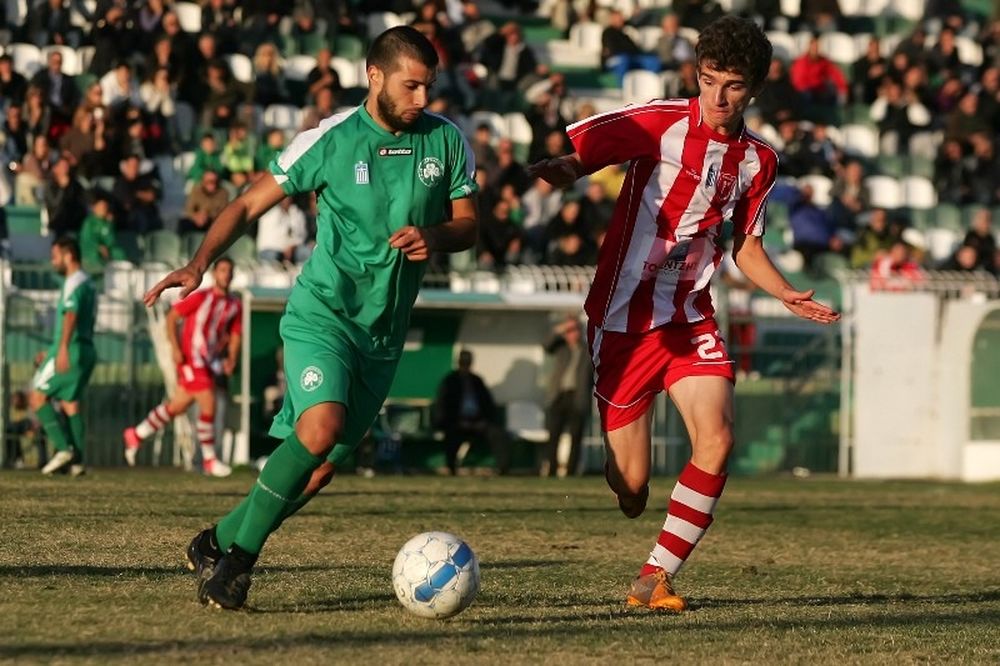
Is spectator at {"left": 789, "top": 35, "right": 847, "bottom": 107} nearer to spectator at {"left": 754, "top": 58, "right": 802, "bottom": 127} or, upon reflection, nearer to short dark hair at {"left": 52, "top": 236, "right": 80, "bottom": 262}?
spectator at {"left": 754, "top": 58, "right": 802, "bottom": 127}

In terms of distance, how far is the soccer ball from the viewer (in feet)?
24.6

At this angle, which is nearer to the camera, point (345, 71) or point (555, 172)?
point (555, 172)

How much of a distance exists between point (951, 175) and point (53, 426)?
1495cm

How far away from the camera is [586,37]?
29.1 meters

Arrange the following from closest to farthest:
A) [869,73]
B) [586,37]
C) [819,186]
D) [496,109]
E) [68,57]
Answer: [68,57], [496,109], [819,186], [586,37], [869,73]

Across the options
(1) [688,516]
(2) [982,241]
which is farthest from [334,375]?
(2) [982,241]

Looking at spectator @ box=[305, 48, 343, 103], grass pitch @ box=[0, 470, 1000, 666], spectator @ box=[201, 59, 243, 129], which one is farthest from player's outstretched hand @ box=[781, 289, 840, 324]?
spectator @ box=[305, 48, 343, 103]

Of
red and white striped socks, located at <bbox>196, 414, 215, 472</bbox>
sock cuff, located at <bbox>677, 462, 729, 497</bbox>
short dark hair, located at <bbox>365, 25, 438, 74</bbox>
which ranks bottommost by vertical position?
red and white striped socks, located at <bbox>196, 414, 215, 472</bbox>

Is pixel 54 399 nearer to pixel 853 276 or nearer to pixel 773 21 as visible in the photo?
pixel 853 276

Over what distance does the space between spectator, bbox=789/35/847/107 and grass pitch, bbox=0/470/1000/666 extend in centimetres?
1338

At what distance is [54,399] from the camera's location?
18.2 meters

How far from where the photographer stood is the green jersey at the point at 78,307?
56.8 feet

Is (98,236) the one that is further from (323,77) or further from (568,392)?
(568,392)

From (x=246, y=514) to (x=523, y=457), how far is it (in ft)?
47.2
